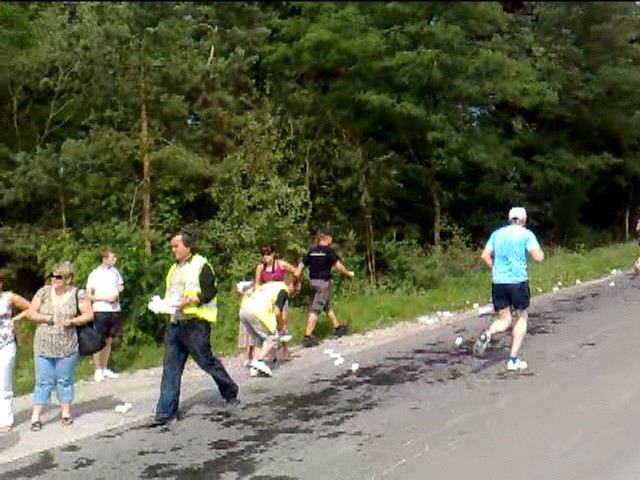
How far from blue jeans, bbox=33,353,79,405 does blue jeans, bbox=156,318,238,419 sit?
91 cm

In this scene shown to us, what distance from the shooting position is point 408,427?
742 cm

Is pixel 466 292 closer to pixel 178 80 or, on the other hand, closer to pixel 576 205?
pixel 178 80

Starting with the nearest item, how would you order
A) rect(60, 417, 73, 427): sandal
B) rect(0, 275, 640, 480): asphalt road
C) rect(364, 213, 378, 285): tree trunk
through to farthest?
rect(0, 275, 640, 480): asphalt road
rect(60, 417, 73, 427): sandal
rect(364, 213, 378, 285): tree trunk

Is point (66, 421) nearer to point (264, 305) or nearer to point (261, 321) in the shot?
point (261, 321)

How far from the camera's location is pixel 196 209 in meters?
17.7

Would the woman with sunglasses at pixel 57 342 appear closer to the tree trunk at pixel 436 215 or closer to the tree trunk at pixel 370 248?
the tree trunk at pixel 370 248

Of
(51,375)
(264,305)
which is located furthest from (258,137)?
(51,375)

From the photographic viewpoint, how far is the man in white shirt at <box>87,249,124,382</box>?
34.5 feet

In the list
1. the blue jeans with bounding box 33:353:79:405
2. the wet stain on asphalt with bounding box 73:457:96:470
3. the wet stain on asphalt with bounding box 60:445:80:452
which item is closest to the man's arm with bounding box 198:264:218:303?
the blue jeans with bounding box 33:353:79:405

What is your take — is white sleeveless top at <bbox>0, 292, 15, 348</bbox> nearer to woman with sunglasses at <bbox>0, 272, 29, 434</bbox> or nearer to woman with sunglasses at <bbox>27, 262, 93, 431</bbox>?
woman with sunglasses at <bbox>0, 272, 29, 434</bbox>

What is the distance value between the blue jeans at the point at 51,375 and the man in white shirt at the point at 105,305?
86.4 inches

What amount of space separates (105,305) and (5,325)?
236 cm

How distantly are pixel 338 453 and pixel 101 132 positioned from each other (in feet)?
35.0

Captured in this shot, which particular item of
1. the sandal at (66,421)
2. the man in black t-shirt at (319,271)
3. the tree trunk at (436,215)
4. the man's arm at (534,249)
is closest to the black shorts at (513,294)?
the man's arm at (534,249)
